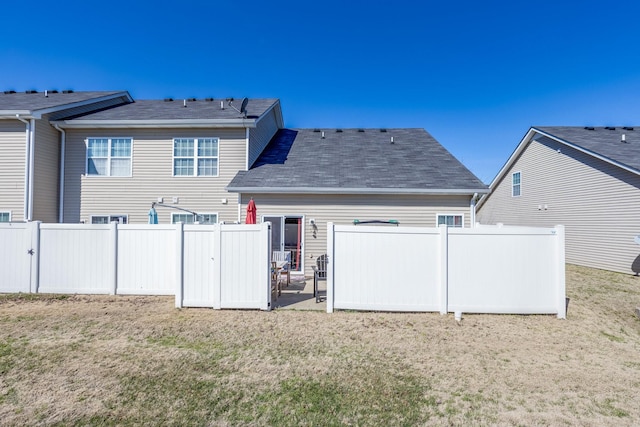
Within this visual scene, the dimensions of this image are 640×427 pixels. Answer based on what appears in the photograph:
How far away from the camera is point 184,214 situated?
35.7 ft

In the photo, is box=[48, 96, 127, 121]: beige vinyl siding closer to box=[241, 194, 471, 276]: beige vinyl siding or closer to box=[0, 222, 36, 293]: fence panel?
box=[0, 222, 36, 293]: fence panel

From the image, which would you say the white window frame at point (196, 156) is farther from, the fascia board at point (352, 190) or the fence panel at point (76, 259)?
the fence panel at point (76, 259)

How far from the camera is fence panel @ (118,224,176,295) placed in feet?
23.1

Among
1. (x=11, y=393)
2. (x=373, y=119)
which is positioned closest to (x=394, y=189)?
(x=11, y=393)

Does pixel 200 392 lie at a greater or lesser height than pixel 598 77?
lesser

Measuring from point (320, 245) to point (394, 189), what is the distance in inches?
122

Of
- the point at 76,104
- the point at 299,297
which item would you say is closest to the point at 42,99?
the point at 76,104

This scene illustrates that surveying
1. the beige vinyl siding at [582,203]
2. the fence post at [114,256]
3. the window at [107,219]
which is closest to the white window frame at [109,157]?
the window at [107,219]

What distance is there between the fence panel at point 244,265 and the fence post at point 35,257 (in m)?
4.77

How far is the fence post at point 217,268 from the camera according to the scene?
20.2 feet

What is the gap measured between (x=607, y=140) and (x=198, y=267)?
17.4 metres

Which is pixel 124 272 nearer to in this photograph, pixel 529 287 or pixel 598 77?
pixel 529 287

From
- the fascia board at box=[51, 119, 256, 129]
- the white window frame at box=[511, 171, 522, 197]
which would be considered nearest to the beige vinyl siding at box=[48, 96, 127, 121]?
the fascia board at box=[51, 119, 256, 129]

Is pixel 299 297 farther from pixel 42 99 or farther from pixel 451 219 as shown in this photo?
pixel 42 99
